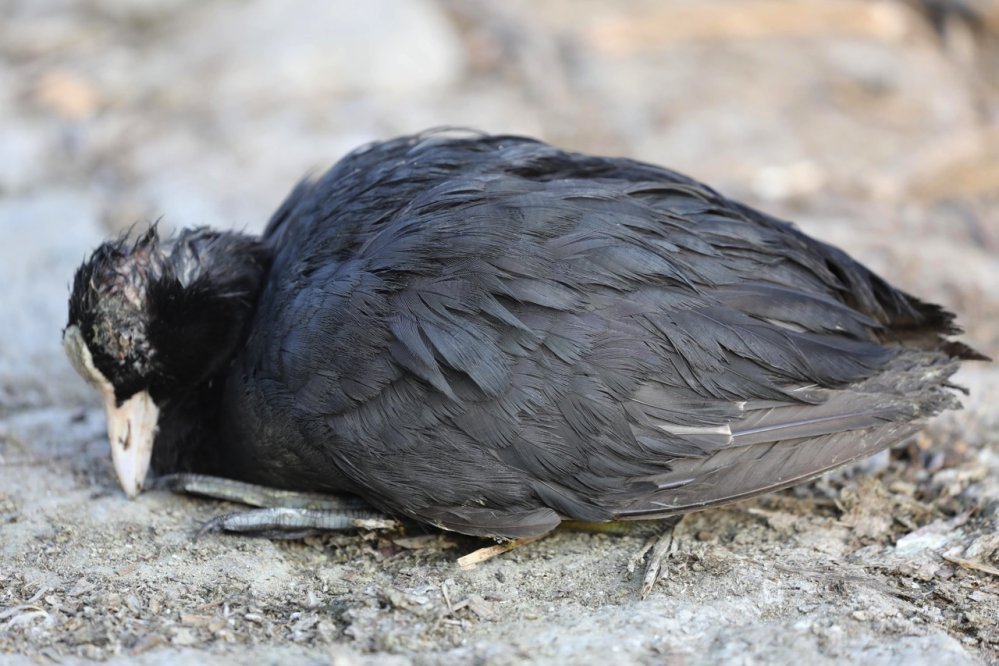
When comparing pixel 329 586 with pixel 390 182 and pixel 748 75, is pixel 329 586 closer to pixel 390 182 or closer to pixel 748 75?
pixel 390 182

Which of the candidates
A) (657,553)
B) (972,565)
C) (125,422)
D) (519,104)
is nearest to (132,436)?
(125,422)

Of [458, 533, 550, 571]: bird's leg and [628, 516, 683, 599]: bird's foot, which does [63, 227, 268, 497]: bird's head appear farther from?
[628, 516, 683, 599]: bird's foot

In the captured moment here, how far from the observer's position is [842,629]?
3309 millimetres

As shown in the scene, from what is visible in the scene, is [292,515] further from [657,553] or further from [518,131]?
[518,131]

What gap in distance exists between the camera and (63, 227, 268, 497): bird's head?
4.20 meters

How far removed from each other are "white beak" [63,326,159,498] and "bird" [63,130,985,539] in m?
0.01

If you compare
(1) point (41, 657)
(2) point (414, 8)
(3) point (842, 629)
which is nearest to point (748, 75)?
(2) point (414, 8)

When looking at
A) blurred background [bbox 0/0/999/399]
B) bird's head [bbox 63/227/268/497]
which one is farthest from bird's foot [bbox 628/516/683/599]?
blurred background [bbox 0/0/999/399]

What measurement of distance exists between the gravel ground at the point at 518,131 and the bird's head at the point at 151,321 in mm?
308

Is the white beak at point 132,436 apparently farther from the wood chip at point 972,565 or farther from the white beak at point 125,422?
the wood chip at point 972,565

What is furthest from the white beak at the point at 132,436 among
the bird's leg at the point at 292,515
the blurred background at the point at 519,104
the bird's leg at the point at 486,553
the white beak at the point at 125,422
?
the blurred background at the point at 519,104

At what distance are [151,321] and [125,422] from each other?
42 centimetres

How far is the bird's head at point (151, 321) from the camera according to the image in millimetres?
4203

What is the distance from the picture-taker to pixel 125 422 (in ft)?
14.3
